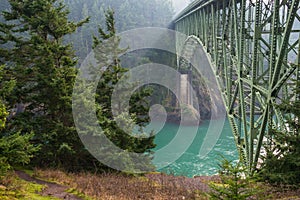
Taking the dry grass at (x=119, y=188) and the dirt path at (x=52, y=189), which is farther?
the dry grass at (x=119, y=188)

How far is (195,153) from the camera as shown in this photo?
82.4 feet

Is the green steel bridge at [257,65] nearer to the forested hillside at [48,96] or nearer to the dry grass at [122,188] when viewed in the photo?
the dry grass at [122,188]

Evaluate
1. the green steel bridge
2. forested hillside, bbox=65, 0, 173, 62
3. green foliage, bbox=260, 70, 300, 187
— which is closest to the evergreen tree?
the green steel bridge

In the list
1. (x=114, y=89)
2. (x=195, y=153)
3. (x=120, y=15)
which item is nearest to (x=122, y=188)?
(x=114, y=89)

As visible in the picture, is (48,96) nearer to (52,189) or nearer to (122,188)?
(52,189)

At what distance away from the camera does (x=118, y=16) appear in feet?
201

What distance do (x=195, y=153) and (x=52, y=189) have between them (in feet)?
61.1

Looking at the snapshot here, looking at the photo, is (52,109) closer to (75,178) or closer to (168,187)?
(75,178)

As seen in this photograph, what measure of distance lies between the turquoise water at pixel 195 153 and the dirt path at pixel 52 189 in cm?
641

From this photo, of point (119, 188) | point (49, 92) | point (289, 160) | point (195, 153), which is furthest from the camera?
point (195, 153)

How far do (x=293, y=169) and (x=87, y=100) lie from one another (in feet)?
24.7

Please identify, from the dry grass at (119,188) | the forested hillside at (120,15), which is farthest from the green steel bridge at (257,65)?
the forested hillside at (120,15)

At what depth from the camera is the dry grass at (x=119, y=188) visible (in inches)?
300

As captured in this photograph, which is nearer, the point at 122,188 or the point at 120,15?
the point at 122,188
